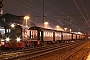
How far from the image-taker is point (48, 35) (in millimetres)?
40562

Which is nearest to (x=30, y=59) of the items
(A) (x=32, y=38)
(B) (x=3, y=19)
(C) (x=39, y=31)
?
(A) (x=32, y=38)

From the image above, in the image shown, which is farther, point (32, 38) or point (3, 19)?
point (3, 19)

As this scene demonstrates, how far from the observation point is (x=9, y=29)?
28.3 m

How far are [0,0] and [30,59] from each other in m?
5.33

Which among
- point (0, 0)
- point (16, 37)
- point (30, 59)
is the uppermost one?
point (0, 0)

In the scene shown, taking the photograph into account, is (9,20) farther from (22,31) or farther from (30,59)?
(30,59)

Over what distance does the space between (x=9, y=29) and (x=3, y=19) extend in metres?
38.8

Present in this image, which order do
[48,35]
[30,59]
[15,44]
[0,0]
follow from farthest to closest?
[48,35] → [15,44] → [30,59] → [0,0]

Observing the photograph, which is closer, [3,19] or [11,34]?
[11,34]

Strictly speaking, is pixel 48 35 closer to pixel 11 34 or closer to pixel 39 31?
pixel 39 31

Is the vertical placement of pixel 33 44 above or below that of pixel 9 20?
below

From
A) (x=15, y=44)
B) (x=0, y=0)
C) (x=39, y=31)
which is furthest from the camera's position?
(x=39, y=31)

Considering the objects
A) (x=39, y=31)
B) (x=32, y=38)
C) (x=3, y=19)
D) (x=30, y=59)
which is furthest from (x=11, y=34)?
(x=3, y=19)

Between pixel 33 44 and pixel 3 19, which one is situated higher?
pixel 3 19
